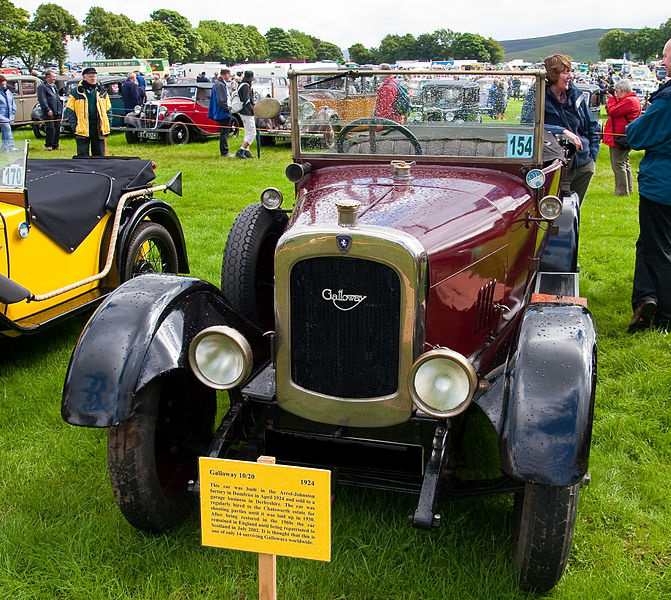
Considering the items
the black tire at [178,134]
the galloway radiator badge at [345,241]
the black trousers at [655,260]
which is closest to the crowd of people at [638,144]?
the black trousers at [655,260]

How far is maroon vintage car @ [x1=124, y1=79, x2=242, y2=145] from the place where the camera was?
15.6m

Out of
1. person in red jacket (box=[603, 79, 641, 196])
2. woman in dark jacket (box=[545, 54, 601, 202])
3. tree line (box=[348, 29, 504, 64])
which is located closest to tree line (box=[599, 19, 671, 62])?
tree line (box=[348, 29, 504, 64])

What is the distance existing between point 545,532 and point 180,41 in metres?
82.3

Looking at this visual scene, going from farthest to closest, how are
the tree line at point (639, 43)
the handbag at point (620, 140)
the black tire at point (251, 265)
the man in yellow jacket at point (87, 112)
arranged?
the tree line at point (639, 43), the man in yellow jacket at point (87, 112), the handbag at point (620, 140), the black tire at point (251, 265)

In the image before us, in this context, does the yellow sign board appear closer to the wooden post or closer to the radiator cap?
the wooden post

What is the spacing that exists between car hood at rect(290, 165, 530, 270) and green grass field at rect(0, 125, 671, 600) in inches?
48.0

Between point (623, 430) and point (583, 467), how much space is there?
166 centimetres

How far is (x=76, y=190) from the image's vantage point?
15.8 feet

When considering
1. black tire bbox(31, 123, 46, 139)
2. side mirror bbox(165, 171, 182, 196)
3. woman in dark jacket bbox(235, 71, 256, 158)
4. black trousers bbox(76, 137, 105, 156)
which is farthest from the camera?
black tire bbox(31, 123, 46, 139)

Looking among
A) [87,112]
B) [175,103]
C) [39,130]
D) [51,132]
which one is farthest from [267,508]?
[39,130]

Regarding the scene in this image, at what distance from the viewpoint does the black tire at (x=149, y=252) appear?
16.4ft

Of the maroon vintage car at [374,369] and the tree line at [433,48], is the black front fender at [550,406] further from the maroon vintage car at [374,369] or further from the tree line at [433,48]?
the tree line at [433,48]

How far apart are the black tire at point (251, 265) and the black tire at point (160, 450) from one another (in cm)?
84

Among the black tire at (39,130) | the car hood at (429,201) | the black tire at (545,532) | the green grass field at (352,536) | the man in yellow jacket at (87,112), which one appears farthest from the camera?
the black tire at (39,130)
